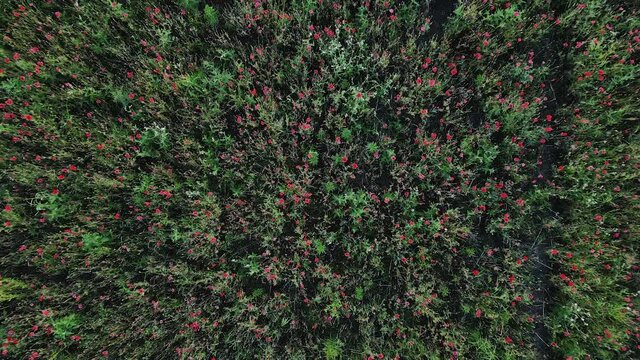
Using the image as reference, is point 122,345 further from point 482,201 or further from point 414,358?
point 482,201

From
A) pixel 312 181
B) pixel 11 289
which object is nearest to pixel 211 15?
pixel 312 181

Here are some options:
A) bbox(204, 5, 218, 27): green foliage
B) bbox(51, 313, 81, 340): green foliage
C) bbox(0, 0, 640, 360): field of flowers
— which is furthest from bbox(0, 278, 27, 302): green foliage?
bbox(204, 5, 218, 27): green foliage

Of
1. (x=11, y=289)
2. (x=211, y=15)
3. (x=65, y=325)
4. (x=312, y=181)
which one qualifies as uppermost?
(x=211, y=15)

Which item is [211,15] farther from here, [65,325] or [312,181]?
[65,325]

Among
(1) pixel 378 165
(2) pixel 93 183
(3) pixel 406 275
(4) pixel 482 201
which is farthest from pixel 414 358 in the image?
(2) pixel 93 183

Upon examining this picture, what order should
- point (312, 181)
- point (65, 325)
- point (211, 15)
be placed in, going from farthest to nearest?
point (312, 181)
point (211, 15)
point (65, 325)

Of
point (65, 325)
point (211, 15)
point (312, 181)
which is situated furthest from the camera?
point (312, 181)

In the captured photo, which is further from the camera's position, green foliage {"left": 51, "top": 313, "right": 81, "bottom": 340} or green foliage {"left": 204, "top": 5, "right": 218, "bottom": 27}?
green foliage {"left": 204, "top": 5, "right": 218, "bottom": 27}

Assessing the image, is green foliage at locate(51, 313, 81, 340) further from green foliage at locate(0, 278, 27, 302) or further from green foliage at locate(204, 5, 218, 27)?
green foliage at locate(204, 5, 218, 27)

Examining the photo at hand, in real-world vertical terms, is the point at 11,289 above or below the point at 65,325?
above
